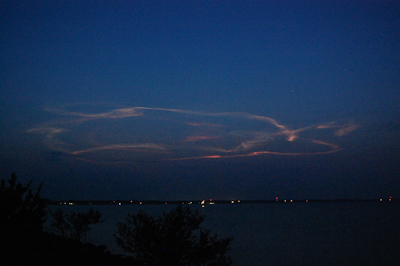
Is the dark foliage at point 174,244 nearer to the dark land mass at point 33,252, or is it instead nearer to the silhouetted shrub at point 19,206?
the dark land mass at point 33,252

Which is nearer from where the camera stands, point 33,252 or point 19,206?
point 33,252

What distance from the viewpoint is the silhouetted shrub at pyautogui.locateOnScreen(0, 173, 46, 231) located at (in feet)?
62.0

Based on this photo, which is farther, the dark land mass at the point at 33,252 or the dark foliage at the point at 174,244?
the dark foliage at the point at 174,244

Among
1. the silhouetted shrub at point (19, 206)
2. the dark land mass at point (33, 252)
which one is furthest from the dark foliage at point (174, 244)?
the silhouetted shrub at point (19, 206)

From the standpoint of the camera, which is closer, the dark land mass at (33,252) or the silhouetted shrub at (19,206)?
the dark land mass at (33,252)

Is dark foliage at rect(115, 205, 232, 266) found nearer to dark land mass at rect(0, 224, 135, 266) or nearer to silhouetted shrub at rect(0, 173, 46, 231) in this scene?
dark land mass at rect(0, 224, 135, 266)

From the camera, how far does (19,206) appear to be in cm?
1991

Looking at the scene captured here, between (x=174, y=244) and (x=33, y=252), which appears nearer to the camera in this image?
(x=33, y=252)

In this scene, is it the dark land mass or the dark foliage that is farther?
the dark foliage

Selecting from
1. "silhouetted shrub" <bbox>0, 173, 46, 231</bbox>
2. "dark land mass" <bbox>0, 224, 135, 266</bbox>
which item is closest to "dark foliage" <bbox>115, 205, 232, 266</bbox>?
"dark land mass" <bbox>0, 224, 135, 266</bbox>

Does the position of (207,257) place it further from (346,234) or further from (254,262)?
(346,234)

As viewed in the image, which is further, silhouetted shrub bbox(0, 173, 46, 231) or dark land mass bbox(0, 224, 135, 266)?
silhouetted shrub bbox(0, 173, 46, 231)

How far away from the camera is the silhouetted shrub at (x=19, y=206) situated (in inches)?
744

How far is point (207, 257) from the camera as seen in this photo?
15586mm
